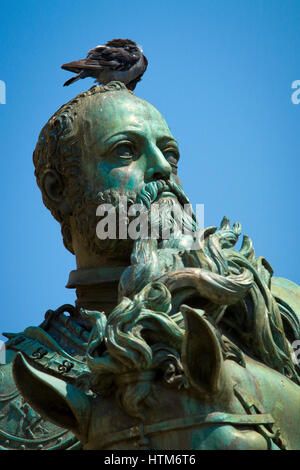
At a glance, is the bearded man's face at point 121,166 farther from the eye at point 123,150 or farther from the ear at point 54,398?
the ear at point 54,398

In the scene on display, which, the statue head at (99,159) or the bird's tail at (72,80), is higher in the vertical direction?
the bird's tail at (72,80)

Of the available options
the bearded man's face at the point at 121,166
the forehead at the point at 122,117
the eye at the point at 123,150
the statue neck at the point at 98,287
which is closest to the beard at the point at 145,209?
the bearded man's face at the point at 121,166

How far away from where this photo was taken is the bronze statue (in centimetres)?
705

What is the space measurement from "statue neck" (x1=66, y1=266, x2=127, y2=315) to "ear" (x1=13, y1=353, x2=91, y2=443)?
2359 mm

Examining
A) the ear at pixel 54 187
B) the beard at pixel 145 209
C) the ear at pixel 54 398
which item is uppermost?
the ear at pixel 54 187

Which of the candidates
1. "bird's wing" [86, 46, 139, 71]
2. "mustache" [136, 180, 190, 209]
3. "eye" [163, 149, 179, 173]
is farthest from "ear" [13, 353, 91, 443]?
"bird's wing" [86, 46, 139, 71]

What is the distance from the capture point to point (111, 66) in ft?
35.6

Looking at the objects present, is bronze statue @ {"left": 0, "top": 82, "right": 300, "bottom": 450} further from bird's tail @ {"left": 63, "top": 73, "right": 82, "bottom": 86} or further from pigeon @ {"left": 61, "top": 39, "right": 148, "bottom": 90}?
bird's tail @ {"left": 63, "top": 73, "right": 82, "bottom": 86}

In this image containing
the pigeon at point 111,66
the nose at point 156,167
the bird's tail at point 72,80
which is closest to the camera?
the nose at point 156,167

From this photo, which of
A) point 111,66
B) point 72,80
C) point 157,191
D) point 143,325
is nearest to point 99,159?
point 157,191

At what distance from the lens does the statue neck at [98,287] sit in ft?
31.6

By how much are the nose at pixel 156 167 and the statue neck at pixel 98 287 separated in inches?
28.1

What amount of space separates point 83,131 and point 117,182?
59 cm

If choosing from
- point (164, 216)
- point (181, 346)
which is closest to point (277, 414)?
point (181, 346)
